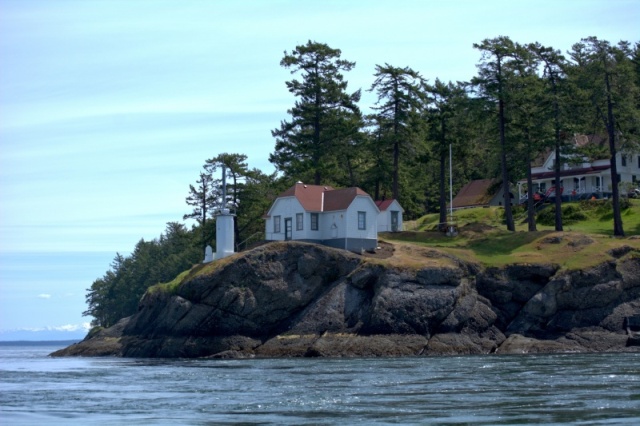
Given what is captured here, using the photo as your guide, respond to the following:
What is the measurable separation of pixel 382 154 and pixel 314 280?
878 inches

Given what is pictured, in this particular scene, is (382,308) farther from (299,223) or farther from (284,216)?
(284,216)

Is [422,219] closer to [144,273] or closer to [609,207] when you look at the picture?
[609,207]

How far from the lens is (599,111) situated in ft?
239

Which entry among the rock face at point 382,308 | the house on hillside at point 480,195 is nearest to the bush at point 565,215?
the house on hillside at point 480,195

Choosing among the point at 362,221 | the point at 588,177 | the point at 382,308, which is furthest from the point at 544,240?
the point at 588,177

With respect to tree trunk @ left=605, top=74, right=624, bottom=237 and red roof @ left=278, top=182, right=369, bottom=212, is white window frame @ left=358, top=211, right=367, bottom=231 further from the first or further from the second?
tree trunk @ left=605, top=74, right=624, bottom=237

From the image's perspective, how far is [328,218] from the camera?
67875mm

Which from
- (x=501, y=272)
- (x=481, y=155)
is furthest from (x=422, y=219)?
(x=501, y=272)

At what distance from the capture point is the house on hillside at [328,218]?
66812 millimetres

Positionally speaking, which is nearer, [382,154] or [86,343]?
[86,343]

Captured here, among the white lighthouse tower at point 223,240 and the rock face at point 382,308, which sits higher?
the white lighthouse tower at point 223,240

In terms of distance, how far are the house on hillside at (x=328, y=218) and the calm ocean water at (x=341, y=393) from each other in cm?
1889

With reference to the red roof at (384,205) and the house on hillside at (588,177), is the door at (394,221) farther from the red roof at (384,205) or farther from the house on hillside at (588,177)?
the house on hillside at (588,177)

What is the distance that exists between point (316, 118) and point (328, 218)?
15293 mm
